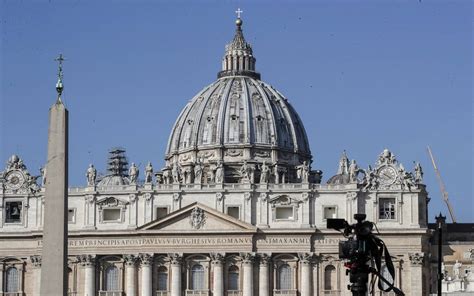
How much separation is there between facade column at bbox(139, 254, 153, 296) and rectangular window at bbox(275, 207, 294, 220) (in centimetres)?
1095

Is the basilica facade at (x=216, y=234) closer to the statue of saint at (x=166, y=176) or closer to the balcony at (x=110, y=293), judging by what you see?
the balcony at (x=110, y=293)

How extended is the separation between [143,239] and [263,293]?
35.7ft

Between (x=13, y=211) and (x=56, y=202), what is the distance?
79.2 m

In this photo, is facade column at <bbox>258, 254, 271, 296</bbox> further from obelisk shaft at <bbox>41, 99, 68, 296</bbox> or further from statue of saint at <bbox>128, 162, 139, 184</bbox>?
obelisk shaft at <bbox>41, 99, 68, 296</bbox>

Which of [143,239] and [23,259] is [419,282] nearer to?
[143,239]

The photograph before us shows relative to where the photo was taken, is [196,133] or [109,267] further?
[196,133]

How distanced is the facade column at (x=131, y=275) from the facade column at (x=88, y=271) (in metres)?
2.79

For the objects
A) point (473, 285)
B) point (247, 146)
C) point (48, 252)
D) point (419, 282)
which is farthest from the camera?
point (247, 146)

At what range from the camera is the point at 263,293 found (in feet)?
372

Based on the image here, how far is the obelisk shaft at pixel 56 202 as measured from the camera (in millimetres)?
41000

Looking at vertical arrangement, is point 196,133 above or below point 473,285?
above

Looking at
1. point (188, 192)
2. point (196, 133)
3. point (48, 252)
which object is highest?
point (196, 133)

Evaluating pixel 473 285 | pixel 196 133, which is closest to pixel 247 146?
pixel 196 133

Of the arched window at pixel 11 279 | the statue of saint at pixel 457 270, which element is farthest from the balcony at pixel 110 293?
the statue of saint at pixel 457 270
